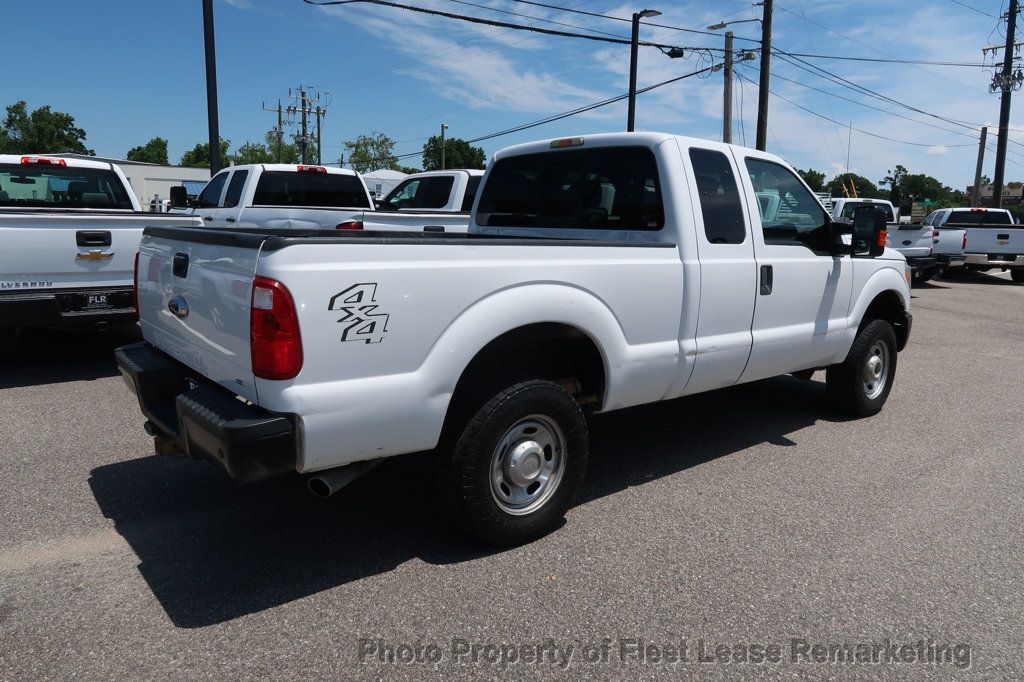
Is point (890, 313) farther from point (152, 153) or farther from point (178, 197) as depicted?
point (152, 153)

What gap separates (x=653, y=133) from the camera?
14.2 ft

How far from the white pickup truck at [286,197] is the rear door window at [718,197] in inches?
227

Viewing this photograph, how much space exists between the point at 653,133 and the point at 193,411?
287 cm

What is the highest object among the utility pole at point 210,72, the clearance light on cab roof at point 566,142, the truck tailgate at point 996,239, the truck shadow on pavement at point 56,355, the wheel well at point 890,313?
the utility pole at point 210,72

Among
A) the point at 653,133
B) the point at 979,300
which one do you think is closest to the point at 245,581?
the point at 653,133

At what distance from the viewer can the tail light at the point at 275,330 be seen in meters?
2.73

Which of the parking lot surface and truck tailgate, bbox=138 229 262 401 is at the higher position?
truck tailgate, bbox=138 229 262 401

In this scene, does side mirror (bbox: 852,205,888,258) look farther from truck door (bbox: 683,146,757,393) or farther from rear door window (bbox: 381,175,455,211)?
rear door window (bbox: 381,175,455,211)

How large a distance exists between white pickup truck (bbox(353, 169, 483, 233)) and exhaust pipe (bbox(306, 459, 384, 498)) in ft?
18.9

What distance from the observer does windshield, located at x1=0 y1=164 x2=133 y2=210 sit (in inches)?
314

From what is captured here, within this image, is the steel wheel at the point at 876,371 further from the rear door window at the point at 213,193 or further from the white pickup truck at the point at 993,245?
the white pickup truck at the point at 993,245

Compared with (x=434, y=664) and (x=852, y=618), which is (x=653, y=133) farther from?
(x=434, y=664)

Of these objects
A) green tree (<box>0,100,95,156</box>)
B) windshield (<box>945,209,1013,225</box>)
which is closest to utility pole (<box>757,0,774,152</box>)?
windshield (<box>945,209,1013,225</box>)

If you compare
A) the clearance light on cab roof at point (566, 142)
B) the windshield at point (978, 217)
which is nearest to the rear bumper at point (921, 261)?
the windshield at point (978, 217)
